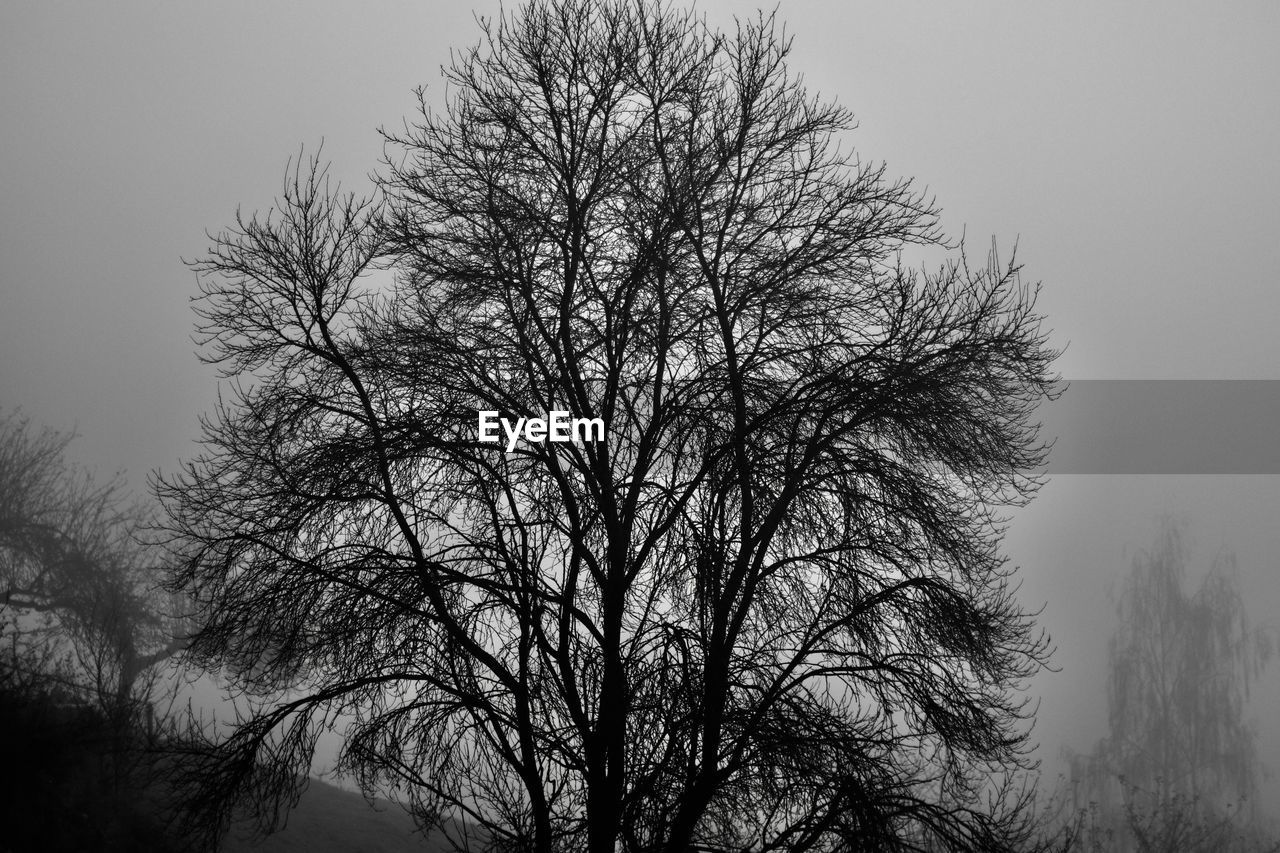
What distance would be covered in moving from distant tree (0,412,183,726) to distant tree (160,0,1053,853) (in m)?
12.0

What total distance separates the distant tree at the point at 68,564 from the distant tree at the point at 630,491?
12.0 metres

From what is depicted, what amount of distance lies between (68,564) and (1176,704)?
1187 inches

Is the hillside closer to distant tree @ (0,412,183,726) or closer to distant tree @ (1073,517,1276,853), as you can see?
distant tree @ (0,412,183,726)

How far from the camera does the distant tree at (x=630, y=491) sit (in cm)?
873

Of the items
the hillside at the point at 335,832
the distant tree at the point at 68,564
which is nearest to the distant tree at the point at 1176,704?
the hillside at the point at 335,832

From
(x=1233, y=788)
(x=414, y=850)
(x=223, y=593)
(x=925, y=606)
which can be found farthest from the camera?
(x=1233, y=788)

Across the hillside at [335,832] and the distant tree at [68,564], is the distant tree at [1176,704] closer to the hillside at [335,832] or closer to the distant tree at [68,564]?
the hillside at [335,832]

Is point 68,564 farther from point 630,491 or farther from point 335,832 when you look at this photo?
point 630,491

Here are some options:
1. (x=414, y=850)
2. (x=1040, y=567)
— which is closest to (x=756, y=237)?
(x=414, y=850)

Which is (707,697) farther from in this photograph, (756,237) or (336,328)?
(336,328)

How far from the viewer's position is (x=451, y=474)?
10.3 m

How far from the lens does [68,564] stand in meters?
25.8

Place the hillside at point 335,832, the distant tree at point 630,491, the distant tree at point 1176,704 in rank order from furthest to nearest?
the distant tree at point 1176,704, the hillside at point 335,832, the distant tree at point 630,491

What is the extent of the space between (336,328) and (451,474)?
2.18 meters
